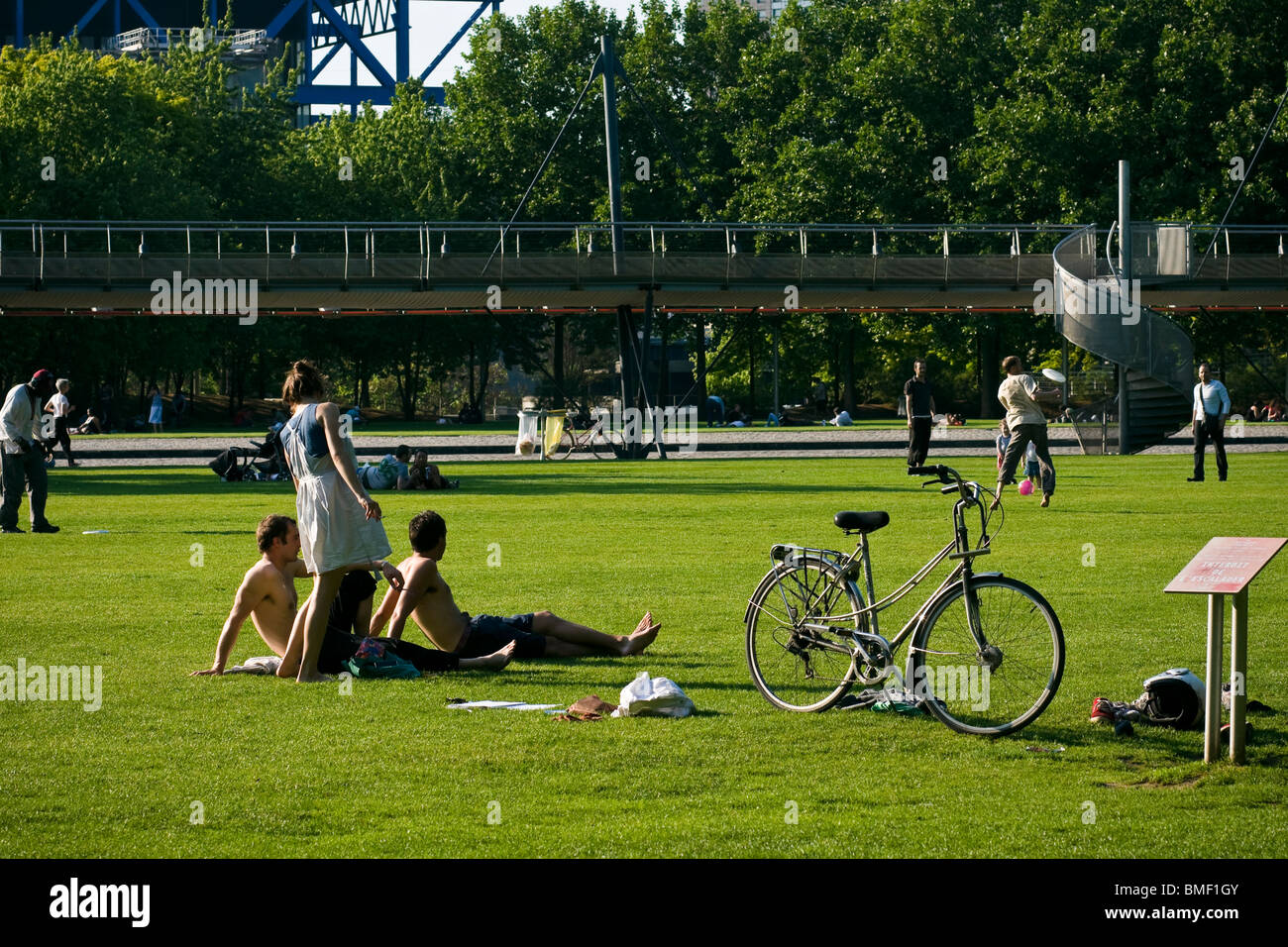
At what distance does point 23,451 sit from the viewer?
2134 cm

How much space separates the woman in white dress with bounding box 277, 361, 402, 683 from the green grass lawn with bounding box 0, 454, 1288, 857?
0.66 m

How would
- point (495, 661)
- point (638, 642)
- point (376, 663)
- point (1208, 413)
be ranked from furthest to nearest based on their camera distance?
point (1208, 413) → point (638, 642) → point (495, 661) → point (376, 663)

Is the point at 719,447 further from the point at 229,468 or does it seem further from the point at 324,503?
the point at 324,503

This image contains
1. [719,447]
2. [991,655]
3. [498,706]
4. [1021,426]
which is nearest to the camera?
[991,655]

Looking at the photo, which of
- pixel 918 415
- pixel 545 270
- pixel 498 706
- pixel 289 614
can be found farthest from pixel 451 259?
pixel 498 706

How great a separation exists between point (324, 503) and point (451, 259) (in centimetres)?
3562

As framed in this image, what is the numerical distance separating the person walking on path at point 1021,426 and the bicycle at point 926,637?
14270 millimetres

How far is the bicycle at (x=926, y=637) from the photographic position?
869 cm

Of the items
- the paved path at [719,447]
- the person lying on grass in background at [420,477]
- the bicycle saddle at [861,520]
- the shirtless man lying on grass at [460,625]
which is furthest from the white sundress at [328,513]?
the paved path at [719,447]

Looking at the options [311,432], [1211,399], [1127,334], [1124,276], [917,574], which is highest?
[1124,276]

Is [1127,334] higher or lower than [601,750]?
higher
